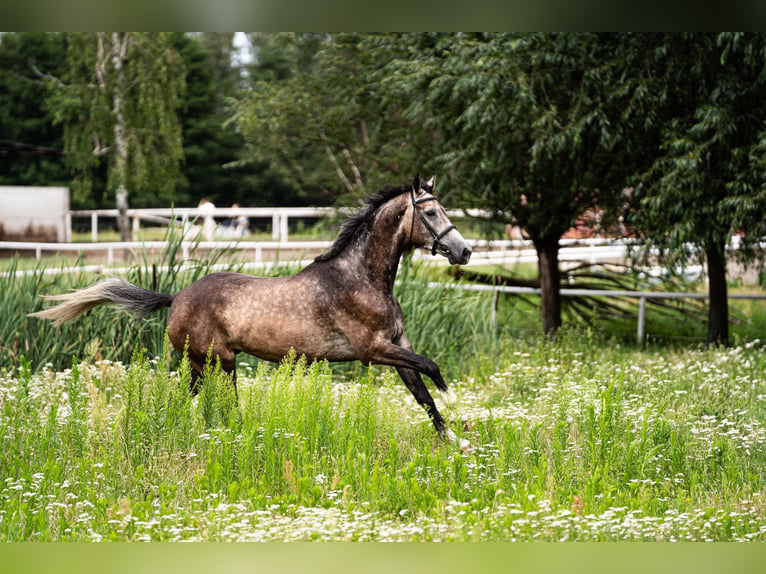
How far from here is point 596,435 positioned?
562 cm

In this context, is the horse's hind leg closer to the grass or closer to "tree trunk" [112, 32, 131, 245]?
the grass

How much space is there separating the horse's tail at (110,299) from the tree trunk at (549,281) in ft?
23.4

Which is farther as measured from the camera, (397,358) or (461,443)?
(397,358)

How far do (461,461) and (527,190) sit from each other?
286 inches

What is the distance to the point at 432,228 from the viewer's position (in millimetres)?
5602

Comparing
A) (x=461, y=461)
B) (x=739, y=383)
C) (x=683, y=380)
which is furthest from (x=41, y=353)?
(x=739, y=383)

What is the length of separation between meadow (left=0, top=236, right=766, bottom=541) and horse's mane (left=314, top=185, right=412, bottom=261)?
81 cm

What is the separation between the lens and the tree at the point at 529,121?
10.2 meters

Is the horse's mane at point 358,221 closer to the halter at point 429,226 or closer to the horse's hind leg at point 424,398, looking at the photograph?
the halter at point 429,226

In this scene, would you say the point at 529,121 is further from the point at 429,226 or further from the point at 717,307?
the point at 429,226

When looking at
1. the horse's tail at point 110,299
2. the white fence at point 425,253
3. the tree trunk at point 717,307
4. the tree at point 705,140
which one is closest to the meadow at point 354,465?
the horse's tail at point 110,299

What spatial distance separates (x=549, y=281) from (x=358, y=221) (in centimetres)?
701

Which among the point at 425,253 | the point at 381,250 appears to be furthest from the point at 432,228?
the point at 425,253

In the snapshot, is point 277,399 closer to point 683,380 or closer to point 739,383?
point 683,380
